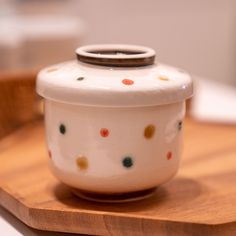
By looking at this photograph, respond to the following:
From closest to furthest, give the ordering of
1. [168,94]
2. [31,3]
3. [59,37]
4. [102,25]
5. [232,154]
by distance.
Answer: [168,94] → [232,154] → [59,37] → [31,3] → [102,25]

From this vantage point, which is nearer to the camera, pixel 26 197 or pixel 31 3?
pixel 26 197

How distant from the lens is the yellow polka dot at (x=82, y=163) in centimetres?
58

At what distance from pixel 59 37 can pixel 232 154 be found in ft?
3.04

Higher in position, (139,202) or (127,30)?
(139,202)

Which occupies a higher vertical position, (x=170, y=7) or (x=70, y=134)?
(x=70, y=134)

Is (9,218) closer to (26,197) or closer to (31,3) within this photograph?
Answer: (26,197)

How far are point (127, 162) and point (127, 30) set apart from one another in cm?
155

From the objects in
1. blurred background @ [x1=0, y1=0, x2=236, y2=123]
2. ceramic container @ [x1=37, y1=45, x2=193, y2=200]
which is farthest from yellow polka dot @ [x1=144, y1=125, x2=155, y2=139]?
blurred background @ [x1=0, y1=0, x2=236, y2=123]

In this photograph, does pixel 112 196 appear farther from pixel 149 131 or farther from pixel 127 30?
pixel 127 30

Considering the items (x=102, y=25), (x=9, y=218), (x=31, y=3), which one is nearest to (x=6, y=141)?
(x=9, y=218)

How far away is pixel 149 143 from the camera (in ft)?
1.89

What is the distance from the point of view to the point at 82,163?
1.89ft

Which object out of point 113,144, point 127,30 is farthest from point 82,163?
point 127,30

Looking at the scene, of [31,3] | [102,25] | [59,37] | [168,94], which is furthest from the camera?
[102,25]
